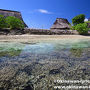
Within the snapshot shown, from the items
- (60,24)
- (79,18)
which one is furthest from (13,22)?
(79,18)

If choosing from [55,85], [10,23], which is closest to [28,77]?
[55,85]

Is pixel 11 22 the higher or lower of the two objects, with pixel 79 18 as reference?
lower

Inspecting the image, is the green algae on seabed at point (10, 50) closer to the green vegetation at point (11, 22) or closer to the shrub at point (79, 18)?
the green vegetation at point (11, 22)

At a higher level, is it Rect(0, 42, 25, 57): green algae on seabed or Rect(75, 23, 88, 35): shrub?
Rect(75, 23, 88, 35): shrub

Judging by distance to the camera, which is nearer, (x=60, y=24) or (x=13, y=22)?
(x=13, y=22)

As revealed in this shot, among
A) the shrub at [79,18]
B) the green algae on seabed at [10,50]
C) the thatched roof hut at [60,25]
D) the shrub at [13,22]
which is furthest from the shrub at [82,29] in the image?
the green algae on seabed at [10,50]

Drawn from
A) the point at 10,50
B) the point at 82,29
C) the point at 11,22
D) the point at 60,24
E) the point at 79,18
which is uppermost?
the point at 79,18

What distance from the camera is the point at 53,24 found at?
1056 inches

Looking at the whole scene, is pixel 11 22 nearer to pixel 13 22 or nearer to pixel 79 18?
pixel 13 22

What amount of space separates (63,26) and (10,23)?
15489 millimetres

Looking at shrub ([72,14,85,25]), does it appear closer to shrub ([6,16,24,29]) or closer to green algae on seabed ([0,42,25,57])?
shrub ([6,16,24,29])

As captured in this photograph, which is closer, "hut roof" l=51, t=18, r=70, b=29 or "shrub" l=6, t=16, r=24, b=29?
"shrub" l=6, t=16, r=24, b=29

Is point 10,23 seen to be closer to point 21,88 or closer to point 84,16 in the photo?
point 21,88

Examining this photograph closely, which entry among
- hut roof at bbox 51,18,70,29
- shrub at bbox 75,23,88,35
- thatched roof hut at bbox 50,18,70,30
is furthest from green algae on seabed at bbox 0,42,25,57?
hut roof at bbox 51,18,70,29
